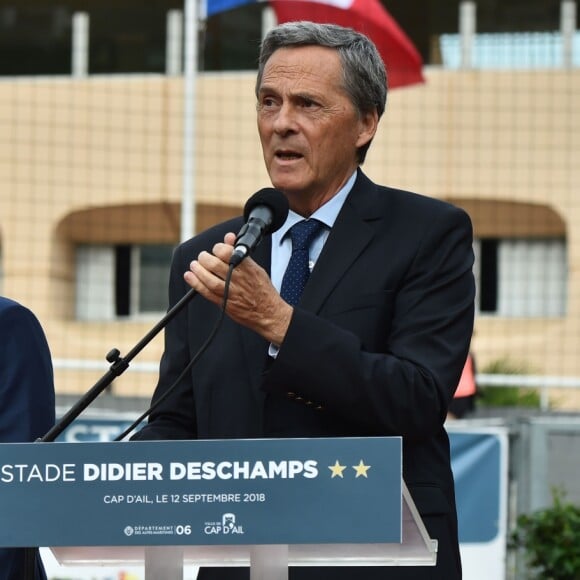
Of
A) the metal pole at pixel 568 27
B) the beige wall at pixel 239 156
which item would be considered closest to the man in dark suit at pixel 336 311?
the beige wall at pixel 239 156

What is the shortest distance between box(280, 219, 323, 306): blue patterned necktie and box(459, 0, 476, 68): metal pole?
16966 mm

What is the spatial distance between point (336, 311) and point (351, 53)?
55 centimetres

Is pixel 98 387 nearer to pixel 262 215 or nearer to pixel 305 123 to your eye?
pixel 262 215

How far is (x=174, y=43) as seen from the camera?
66.2 ft

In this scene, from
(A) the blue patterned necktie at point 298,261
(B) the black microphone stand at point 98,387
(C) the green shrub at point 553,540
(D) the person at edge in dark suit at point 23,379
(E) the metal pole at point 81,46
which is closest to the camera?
(B) the black microphone stand at point 98,387

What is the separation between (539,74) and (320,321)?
16.9m

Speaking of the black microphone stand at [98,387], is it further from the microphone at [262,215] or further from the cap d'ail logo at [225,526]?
the cap d'ail logo at [225,526]

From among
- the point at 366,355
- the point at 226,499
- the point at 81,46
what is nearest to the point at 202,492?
the point at 226,499

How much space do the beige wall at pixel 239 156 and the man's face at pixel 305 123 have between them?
615 inches

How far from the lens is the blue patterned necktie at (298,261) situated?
2.97m

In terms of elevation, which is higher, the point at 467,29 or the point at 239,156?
the point at 467,29

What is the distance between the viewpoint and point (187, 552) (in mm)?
2453

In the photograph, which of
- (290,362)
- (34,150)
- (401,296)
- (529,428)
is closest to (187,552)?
(290,362)

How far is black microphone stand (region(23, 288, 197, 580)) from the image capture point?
2492 mm
